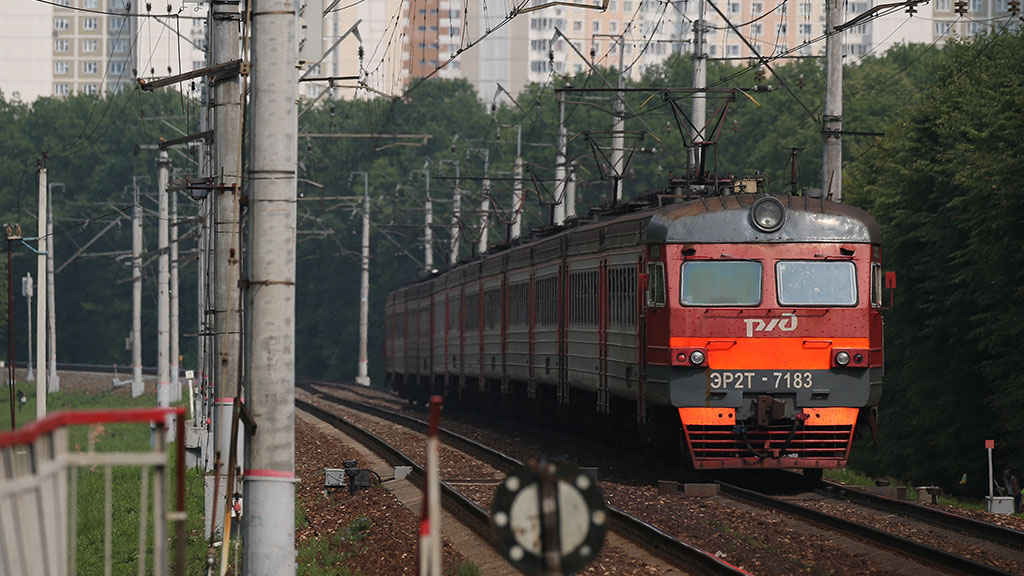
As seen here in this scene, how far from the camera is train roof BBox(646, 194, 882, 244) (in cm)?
1786

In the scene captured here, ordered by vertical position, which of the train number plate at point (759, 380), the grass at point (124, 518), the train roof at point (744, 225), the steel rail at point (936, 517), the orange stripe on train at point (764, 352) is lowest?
the grass at point (124, 518)

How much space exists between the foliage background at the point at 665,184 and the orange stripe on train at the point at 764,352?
5924 millimetres

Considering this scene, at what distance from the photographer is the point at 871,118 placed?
60.3 meters

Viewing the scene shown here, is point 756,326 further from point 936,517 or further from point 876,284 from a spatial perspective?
point 936,517

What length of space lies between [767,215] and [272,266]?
9.10 m

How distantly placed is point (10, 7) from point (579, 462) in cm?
14565

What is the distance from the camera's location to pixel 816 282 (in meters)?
17.9

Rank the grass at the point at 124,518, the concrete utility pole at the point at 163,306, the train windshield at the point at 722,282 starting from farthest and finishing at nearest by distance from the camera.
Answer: the concrete utility pole at the point at 163,306 → the train windshield at the point at 722,282 → the grass at the point at 124,518

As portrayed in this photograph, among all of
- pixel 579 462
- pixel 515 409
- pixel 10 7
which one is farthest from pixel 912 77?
pixel 10 7

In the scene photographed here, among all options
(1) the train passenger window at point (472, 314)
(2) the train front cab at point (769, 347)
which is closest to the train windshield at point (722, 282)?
(2) the train front cab at point (769, 347)

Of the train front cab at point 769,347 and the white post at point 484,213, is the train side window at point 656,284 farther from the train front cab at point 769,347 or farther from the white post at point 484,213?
the white post at point 484,213

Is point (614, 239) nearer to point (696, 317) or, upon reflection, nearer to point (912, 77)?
point (696, 317)

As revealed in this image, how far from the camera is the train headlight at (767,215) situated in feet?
58.7

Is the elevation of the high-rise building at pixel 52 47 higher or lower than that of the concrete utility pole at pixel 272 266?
higher
